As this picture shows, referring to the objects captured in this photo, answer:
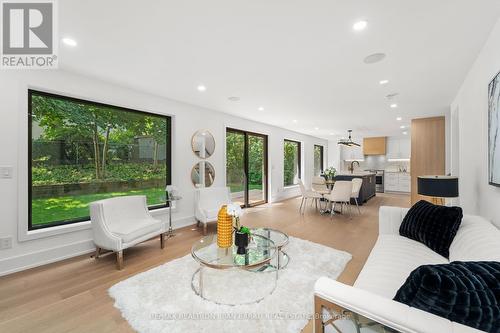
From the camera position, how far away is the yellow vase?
229 cm

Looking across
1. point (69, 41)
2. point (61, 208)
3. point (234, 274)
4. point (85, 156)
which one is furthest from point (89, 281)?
point (69, 41)

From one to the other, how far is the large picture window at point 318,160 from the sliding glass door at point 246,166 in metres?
3.88

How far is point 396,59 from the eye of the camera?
8.29 feet

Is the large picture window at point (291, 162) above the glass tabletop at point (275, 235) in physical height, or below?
above

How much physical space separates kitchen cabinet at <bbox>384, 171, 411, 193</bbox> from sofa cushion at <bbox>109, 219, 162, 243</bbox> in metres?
9.42

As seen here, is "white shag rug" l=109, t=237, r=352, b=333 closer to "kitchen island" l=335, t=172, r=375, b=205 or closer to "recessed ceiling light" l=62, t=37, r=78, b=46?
"recessed ceiling light" l=62, t=37, r=78, b=46

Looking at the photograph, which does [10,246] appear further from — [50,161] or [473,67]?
[473,67]

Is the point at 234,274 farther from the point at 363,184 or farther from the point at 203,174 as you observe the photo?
the point at 363,184

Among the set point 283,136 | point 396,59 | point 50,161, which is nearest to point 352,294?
point 396,59

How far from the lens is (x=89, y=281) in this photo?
235 centimetres

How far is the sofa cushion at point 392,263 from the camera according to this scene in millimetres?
1439

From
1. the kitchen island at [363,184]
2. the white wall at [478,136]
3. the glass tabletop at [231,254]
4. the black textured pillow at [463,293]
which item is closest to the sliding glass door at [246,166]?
the kitchen island at [363,184]

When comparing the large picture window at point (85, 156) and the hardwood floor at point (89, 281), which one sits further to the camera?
the large picture window at point (85, 156)

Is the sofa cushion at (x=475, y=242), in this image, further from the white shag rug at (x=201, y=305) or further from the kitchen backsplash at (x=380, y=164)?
the kitchen backsplash at (x=380, y=164)
